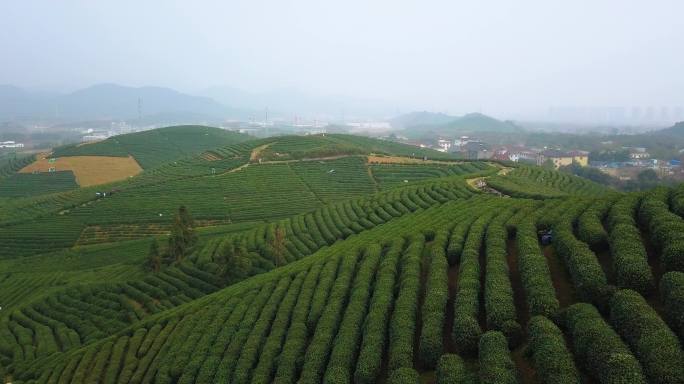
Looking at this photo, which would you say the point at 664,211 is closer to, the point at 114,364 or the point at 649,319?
the point at 649,319

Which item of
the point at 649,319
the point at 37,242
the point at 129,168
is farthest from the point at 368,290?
the point at 129,168

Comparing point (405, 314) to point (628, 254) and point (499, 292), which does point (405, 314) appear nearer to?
point (499, 292)

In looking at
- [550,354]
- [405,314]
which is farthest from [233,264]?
[550,354]

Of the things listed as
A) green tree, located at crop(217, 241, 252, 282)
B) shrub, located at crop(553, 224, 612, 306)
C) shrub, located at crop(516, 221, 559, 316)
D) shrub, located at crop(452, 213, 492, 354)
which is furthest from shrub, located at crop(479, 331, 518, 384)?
green tree, located at crop(217, 241, 252, 282)

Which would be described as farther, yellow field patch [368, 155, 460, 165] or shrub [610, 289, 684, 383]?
yellow field patch [368, 155, 460, 165]

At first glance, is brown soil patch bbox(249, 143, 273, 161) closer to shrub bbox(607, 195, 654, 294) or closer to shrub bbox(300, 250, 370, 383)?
shrub bbox(300, 250, 370, 383)
